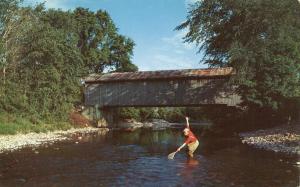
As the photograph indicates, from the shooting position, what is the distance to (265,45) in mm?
35125

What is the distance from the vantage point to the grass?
32.7 meters

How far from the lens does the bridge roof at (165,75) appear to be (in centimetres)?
4584

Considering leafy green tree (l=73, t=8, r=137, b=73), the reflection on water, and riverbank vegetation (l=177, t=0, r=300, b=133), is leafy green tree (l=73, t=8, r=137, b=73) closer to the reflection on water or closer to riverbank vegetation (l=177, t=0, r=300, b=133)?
riverbank vegetation (l=177, t=0, r=300, b=133)

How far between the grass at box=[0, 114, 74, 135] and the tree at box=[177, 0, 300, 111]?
56.8 ft

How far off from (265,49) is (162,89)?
55.3 ft

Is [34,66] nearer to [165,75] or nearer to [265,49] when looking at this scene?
[165,75]

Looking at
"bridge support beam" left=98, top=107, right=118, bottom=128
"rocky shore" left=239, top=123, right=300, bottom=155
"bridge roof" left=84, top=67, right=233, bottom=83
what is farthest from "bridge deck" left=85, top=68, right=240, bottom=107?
"rocky shore" left=239, top=123, right=300, bottom=155

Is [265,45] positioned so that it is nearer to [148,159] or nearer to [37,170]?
[148,159]

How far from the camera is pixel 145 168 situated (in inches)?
662

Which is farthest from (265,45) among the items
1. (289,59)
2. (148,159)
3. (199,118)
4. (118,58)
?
(199,118)

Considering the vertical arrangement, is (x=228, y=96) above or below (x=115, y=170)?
above

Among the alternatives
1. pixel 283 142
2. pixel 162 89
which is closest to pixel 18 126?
pixel 162 89

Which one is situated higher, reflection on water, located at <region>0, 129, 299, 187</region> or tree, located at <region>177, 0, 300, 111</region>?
tree, located at <region>177, 0, 300, 111</region>

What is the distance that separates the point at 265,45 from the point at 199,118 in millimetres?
46320
